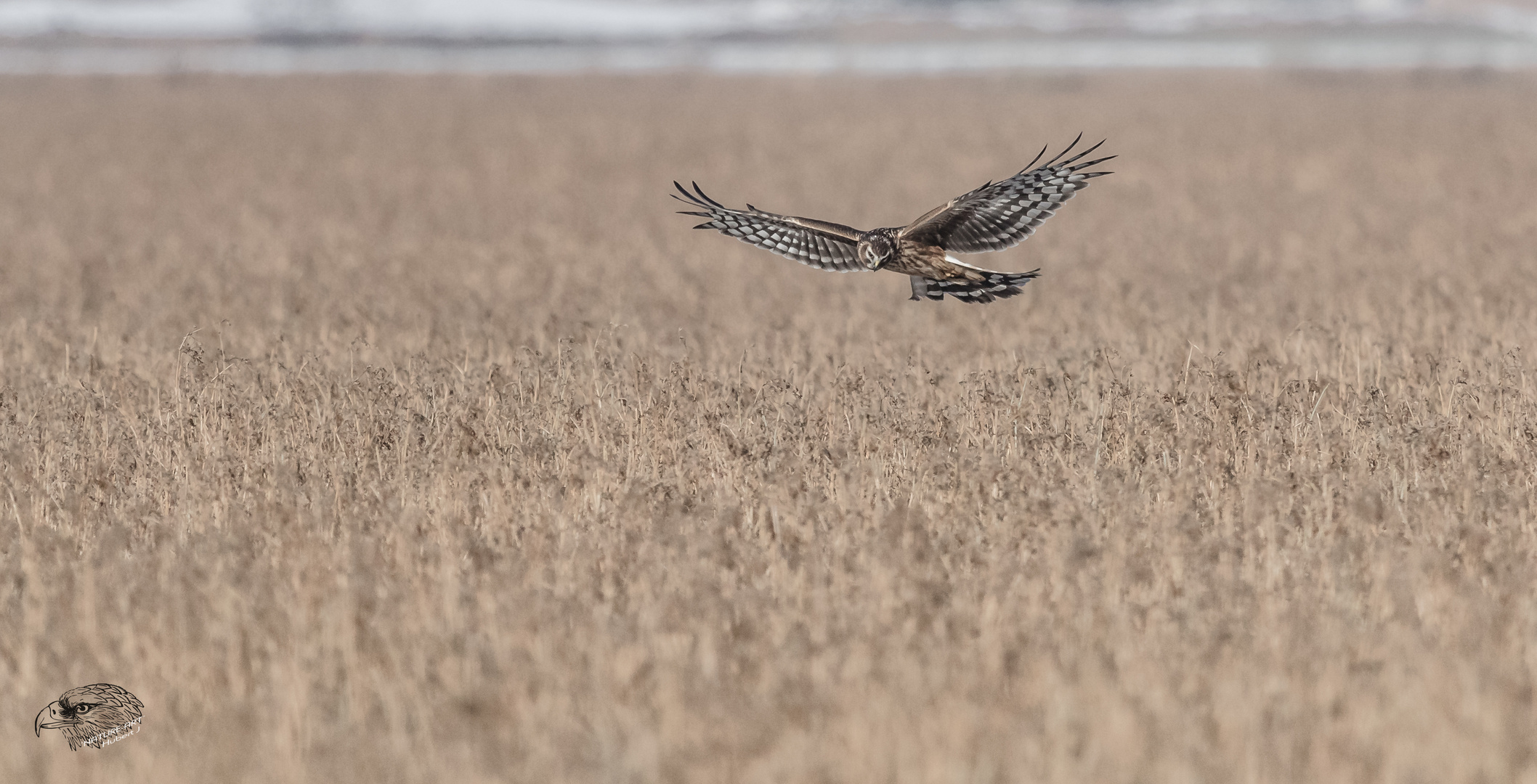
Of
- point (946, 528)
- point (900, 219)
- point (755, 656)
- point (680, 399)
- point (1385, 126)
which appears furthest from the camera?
point (1385, 126)

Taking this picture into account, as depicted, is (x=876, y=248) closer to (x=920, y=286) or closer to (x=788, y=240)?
(x=920, y=286)

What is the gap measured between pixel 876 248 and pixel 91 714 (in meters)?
4.08

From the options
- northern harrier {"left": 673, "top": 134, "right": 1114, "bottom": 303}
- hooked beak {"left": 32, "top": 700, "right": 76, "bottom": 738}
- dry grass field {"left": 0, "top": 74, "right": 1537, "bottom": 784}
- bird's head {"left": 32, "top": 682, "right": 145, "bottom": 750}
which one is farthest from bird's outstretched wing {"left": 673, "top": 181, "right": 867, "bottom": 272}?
hooked beak {"left": 32, "top": 700, "right": 76, "bottom": 738}

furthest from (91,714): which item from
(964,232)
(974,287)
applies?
(964,232)

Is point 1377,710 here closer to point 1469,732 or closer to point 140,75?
point 1469,732

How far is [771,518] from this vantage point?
616 cm

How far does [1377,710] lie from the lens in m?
4.29

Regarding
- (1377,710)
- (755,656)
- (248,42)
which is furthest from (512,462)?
(248,42)

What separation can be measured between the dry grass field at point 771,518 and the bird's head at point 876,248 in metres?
0.73

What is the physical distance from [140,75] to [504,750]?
61.7 metres

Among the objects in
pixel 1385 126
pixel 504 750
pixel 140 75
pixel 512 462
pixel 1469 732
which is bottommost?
pixel 1469 732

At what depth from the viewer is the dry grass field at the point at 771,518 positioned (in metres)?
4.21

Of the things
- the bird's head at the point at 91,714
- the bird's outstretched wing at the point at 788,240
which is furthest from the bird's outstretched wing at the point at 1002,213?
the bird's head at the point at 91,714

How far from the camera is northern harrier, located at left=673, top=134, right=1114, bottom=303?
292 inches
